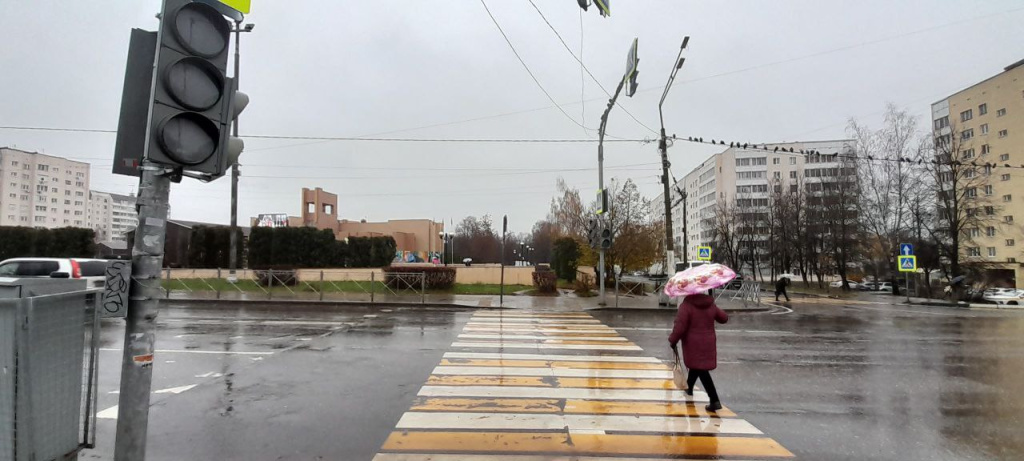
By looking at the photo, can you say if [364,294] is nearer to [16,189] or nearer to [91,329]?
[91,329]

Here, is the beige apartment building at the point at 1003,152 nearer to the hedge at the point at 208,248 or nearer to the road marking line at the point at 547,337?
the road marking line at the point at 547,337

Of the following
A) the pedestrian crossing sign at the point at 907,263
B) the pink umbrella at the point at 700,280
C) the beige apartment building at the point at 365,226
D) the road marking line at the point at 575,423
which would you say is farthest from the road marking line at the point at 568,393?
the beige apartment building at the point at 365,226

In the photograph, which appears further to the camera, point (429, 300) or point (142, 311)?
point (429, 300)

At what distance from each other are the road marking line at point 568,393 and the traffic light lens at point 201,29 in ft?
15.9

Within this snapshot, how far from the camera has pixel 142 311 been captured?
3.15m

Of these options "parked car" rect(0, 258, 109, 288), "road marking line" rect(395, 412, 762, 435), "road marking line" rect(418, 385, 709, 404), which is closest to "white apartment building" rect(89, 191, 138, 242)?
"parked car" rect(0, 258, 109, 288)

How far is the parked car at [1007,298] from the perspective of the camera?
3250 cm

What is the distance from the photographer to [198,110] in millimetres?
3186

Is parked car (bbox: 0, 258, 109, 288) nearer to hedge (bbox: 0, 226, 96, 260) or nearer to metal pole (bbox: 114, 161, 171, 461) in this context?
metal pole (bbox: 114, 161, 171, 461)

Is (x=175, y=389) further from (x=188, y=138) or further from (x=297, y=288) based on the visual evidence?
(x=297, y=288)

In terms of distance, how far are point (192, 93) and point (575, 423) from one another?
15.3ft

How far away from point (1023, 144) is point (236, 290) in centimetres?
7344

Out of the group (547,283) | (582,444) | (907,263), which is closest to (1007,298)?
(907,263)

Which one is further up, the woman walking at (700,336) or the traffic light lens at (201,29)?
the traffic light lens at (201,29)
